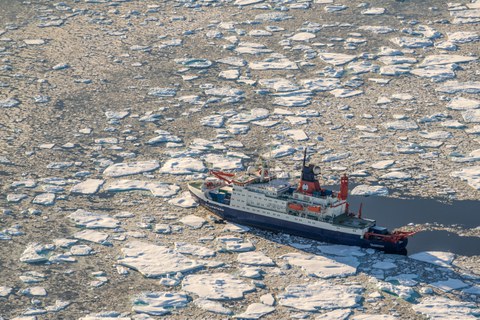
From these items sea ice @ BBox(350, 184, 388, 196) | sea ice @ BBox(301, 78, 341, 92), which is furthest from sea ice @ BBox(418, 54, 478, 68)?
sea ice @ BBox(350, 184, 388, 196)

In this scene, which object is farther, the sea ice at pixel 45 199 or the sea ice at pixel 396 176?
the sea ice at pixel 396 176

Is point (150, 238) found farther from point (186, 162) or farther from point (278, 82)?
point (278, 82)

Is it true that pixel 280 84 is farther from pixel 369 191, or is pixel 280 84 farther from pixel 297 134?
pixel 369 191

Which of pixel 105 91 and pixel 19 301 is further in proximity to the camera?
pixel 105 91

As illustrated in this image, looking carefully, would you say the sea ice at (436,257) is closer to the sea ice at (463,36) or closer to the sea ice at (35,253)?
the sea ice at (35,253)

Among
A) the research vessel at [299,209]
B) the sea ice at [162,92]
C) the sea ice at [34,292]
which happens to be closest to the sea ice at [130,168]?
the research vessel at [299,209]

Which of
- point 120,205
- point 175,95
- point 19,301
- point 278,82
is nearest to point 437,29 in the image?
point 278,82

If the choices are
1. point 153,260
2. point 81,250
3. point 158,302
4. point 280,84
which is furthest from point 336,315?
point 280,84
